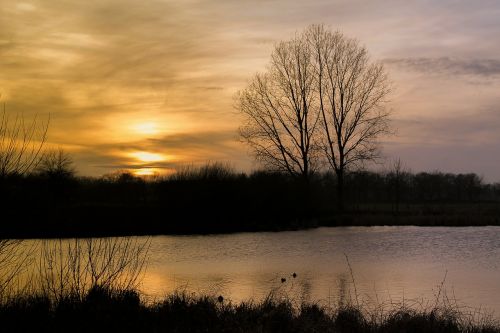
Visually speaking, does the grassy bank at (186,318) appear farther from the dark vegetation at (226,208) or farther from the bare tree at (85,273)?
the dark vegetation at (226,208)

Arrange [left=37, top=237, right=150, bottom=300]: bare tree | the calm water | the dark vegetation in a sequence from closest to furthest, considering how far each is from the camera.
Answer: [left=37, top=237, right=150, bottom=300]: bare tree, the calm water, the dark vegetation

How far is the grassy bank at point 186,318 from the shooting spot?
284 inches

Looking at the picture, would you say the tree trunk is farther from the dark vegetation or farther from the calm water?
the calm water

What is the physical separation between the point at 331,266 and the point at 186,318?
8505 mm

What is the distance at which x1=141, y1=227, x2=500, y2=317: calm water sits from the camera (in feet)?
38.6

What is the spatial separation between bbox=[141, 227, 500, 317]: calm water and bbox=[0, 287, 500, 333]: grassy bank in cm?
222

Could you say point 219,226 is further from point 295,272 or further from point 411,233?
point 295,272

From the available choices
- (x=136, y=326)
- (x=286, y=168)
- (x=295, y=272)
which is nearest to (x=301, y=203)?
(x=286, y=168)

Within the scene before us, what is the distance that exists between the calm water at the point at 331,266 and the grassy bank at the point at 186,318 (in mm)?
2217

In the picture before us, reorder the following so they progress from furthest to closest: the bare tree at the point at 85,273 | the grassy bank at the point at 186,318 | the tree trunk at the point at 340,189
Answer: the tree trunk at the point at 340,189 < the bare tree at the point at 85,273 < the grassy bank at the point at 186,318

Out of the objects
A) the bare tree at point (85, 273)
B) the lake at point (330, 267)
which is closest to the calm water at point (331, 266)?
the lake at point (330, 267)

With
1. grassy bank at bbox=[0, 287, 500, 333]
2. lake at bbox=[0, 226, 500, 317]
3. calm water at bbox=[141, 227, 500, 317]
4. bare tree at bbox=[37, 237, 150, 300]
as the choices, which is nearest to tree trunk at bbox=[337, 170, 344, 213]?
calm water at bbox=[141, 227, 500, 317]

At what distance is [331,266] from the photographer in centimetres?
1580

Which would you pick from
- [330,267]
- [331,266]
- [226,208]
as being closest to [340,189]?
[226,208]
